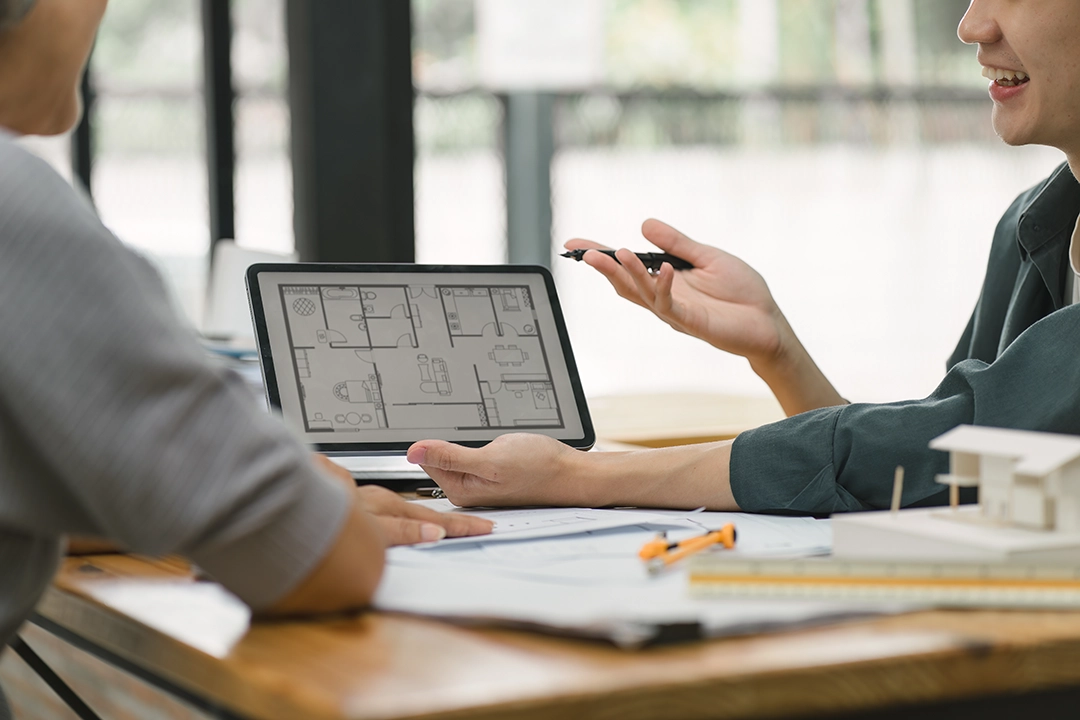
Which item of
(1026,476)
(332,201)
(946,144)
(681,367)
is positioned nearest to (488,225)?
(681,367)

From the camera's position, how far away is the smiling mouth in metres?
1.33

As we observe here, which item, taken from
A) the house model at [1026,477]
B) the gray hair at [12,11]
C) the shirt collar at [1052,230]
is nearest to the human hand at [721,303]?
the shirt collar at [1052,230]

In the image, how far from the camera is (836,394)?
146 centimetres

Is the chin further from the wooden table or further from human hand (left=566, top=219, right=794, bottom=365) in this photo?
the wooden table

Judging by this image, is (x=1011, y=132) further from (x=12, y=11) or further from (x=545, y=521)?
(x=12, y=11)

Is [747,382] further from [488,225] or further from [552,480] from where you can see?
[552,480]

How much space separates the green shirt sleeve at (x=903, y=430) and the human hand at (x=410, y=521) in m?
0.25

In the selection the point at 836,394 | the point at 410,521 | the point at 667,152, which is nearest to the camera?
the point at 410,521

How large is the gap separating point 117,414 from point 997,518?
518mm

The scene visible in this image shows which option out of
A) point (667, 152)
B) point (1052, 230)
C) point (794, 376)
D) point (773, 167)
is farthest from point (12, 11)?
point (773, 167)

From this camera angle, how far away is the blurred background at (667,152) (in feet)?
15.6

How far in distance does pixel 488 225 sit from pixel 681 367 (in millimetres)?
1038

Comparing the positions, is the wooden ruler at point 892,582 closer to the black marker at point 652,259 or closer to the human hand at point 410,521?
the human hand at point 410,521

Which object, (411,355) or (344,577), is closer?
(344,577)
